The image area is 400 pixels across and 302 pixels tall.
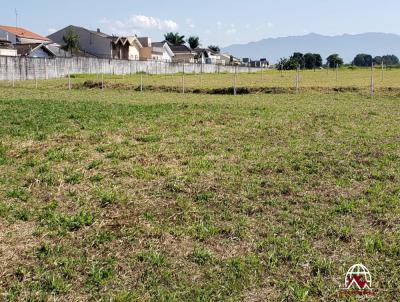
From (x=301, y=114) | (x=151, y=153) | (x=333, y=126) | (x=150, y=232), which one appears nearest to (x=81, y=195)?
(x=150, y=232)

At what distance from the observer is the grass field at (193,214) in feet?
13.5

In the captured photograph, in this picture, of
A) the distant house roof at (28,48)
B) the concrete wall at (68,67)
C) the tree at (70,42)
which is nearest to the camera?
the concrete wall at (68,67)

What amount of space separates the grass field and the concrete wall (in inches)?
1270

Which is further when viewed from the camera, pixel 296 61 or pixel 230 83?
pixel 296 61

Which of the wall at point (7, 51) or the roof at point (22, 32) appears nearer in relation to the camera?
the wall at point (7, 51)

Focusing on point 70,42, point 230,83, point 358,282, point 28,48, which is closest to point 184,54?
point 70,42

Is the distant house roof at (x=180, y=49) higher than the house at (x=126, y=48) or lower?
higher

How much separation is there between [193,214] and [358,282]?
7.62 feet

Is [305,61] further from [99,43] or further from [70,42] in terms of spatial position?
[70,42]

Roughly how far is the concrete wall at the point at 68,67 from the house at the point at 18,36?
1986 cm

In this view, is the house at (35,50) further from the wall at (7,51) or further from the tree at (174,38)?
the tree at (174,38)

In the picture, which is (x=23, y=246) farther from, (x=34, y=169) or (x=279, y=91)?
(x=279, y=91)

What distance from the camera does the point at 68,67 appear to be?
4803 cm

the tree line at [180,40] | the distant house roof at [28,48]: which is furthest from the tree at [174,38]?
the distant house roof at [28,48]
